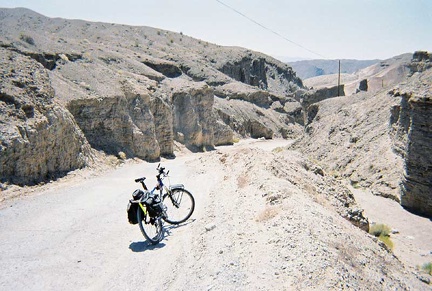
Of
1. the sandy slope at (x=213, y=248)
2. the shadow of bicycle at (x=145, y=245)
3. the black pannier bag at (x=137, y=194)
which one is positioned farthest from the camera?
the black pannier bag at (x=137, y=194)

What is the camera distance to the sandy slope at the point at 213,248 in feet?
16.7

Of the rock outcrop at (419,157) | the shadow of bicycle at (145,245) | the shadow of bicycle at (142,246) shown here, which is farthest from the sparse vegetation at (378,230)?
the shadow of bicycle at (142,246)

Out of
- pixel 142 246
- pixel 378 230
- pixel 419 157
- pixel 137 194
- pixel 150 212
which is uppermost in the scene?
pixel 137 194

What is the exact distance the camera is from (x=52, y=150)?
46.1 ft

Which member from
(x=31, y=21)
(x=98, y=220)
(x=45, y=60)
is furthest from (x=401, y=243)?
(x=31, y=21)

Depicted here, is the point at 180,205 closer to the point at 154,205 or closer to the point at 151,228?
the point at 151,228

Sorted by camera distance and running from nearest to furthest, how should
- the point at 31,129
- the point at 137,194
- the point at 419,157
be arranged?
the point at 137,194
the point at 31,129
the point at 419,157

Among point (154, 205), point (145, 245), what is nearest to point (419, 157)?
point (154, 205)

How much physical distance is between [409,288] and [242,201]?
11.2 feet

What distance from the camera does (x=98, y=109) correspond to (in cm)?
2080

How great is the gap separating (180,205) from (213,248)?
252 centimetres

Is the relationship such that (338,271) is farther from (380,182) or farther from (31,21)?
(31,21)

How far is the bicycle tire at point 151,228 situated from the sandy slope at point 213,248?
157mm

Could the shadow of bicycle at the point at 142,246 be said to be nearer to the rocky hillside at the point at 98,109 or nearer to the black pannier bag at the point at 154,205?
the black pannier bag at the point at 154,205
